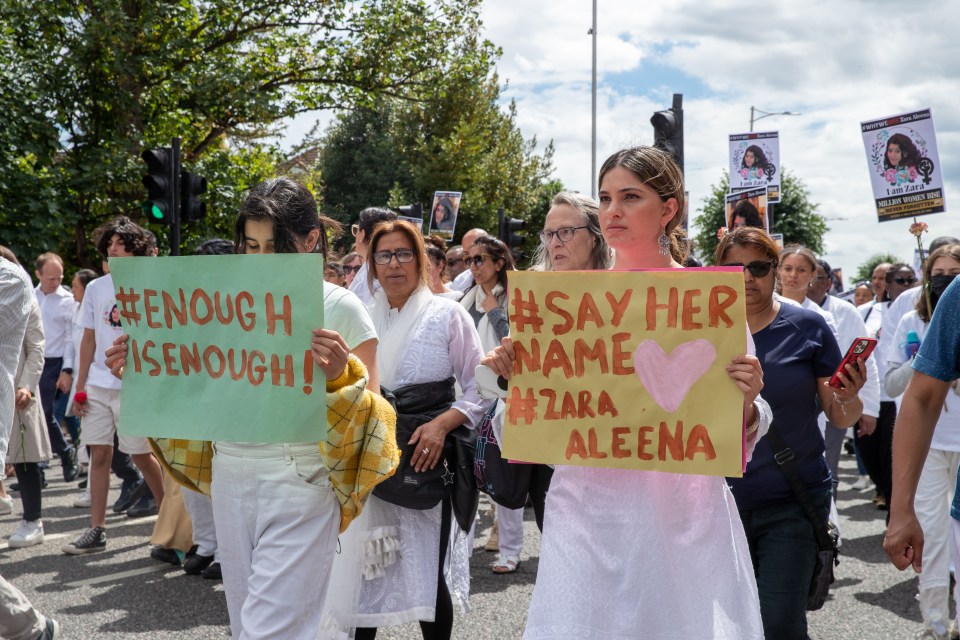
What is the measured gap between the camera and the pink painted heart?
2.44m

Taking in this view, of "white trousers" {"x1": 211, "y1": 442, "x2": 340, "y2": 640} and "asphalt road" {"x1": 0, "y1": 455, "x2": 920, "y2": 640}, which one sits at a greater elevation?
"white trousers" {"x1": 211, "y1": 442, "x2": 340, "y2": 640}

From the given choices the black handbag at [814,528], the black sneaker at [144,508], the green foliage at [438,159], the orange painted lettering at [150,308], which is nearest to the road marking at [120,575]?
the black sneaker at [144,508]

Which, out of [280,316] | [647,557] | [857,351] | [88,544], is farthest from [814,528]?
[88,544]

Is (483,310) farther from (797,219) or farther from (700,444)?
(797,219)

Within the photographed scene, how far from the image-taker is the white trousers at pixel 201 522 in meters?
6.25

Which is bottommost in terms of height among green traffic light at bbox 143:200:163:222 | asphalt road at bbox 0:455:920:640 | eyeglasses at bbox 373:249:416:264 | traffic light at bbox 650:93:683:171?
asphalt road at bbox 0:455:920:640

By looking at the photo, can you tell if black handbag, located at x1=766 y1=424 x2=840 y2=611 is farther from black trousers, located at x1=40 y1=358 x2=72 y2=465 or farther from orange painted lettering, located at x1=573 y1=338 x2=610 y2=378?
black trousers, located at x1=40 y1=358 x2=72 y2=465

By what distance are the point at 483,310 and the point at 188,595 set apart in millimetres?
2546

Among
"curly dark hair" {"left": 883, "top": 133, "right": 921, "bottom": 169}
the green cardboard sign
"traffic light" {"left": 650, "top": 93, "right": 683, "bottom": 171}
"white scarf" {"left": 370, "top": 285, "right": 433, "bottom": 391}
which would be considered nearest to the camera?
the green cardboard sign

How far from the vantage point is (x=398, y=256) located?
4.23 metres

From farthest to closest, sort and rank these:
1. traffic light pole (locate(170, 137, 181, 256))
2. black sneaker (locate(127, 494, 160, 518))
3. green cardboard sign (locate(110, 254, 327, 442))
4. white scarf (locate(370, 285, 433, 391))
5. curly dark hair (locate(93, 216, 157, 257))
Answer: traffic light pole (locate(170, 137, 181, 256)) → black sneaker (locate(127, 494, 160, 518)) → curly dark hair (locate(93, 216, 157, 257)) → white scarf (locate(370, 285, 433, 391)) → green cardboard sign (locate(110, 254, 327, 442))

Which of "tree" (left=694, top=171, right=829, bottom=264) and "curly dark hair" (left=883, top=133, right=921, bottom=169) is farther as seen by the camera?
"tree" (left=694, top=171, right=829, bottom=264)

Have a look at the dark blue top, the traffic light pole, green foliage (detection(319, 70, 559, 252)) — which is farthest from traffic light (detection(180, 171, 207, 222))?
green foliage (detection(319, 70, 559, 252))

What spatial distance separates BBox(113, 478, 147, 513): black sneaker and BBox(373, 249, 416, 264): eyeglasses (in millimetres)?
5063
